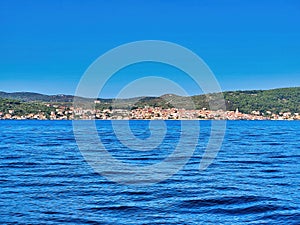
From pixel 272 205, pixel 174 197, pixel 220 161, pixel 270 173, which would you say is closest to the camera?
pixel 272 205

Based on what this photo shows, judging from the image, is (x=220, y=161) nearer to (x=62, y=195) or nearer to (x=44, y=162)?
(x=44, y=162)

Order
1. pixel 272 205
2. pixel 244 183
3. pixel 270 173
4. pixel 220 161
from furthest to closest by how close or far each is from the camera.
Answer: pixel 220 161 < pixel 270 173 < pixel 244 183 < pixel 272 205

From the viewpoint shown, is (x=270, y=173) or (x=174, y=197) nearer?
(x=174, y=197)

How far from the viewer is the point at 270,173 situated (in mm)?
28281

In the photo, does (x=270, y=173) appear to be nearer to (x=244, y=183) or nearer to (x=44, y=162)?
(x=244, y=183)

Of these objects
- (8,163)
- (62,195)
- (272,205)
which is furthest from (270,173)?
(8,163)

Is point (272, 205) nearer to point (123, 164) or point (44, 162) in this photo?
point (123, 164)

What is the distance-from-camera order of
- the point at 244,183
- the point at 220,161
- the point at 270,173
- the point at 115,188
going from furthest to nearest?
the point at 220,161 < the point at 270,173 < the point at 244,183 < the point at 115,188

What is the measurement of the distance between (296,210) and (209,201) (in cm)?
367

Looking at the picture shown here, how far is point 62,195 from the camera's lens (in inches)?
800

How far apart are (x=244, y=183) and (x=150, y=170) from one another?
752 centimetres

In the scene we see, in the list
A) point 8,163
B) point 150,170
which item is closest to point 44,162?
point 8,163

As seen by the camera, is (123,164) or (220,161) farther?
(220,161)

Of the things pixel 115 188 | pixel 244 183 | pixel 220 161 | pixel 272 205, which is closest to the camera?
pixel 272 205
